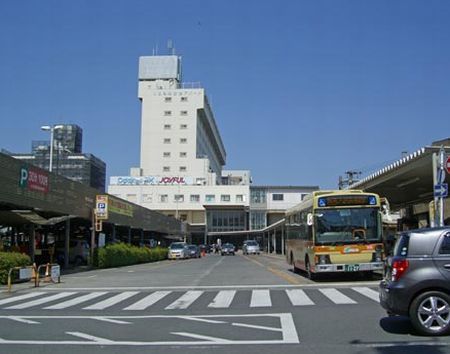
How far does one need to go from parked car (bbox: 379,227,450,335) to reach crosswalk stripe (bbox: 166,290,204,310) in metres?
6.65

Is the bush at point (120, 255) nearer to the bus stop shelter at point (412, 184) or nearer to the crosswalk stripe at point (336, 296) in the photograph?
the bus stop shelter at point (412, 184)

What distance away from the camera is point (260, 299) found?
16.8 m

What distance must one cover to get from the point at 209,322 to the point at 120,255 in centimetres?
3194

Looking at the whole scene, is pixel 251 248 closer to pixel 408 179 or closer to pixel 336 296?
pixel 408 179

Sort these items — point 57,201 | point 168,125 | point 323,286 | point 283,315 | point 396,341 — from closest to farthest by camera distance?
point 396,341 < point 283,315 < point 323,286 < point 57,201 < point 168,125

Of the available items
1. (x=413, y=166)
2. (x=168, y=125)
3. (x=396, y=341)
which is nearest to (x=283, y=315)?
(x=396, y=341)

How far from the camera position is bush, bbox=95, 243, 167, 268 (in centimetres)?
3944

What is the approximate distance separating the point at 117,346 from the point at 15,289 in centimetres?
1301

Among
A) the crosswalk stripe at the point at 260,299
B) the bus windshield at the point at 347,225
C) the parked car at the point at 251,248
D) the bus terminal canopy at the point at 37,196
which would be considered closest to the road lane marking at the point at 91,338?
the crosswalk stripe at the point at 260,299

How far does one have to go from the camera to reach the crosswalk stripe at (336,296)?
1560 cm

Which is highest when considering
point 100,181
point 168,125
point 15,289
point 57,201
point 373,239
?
point 168,125

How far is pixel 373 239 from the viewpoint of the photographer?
846 inches

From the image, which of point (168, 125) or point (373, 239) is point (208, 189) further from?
point (373, 239)

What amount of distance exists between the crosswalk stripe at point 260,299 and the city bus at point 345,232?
10.7ft
